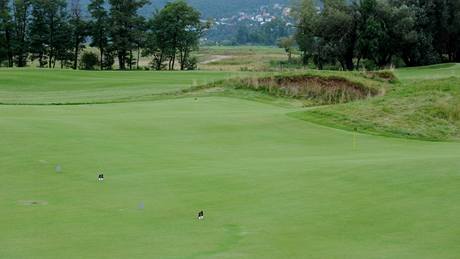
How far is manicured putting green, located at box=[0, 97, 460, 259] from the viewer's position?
918cm

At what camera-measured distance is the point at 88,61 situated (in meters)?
79.9

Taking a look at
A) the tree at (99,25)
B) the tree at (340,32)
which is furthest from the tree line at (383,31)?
the tree at (99,25)

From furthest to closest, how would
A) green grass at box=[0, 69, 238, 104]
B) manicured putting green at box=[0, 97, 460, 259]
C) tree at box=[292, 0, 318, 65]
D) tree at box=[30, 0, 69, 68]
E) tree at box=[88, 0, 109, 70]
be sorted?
tree at box=[30, 0, 69, 68] < tree at box=[88, 0, 109, 70] < tree at box=[292, 0, 318, 65] < green grass at box=[0, 69, 238, 104] < manicured putting green at box=[0, 97, 460, 259]

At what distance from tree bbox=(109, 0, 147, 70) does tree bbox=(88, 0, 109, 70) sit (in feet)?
2.42

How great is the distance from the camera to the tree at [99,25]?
7594cm

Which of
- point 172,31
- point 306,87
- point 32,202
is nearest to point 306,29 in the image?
point 172,31

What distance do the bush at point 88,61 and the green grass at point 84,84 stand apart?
19.3 metres

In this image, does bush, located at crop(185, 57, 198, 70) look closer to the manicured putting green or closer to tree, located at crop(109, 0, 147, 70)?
tree, located at crop(109, 0, 147, 70)

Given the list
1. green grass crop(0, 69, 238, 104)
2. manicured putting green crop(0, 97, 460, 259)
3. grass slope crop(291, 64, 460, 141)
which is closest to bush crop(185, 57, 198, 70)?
green grass crop(0, 69, 238, 104)

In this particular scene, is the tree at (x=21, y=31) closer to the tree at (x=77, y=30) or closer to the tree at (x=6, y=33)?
the tree at (x=6, y=33)

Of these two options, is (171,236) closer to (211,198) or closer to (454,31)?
(211,198)

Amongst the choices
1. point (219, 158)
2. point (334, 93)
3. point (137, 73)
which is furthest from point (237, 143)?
point (137, 73)

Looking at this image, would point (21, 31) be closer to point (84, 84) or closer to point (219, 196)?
point (84, 84)

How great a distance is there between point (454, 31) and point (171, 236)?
67.0m
